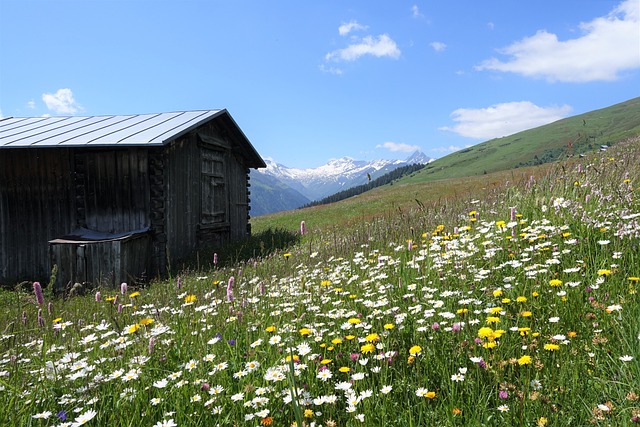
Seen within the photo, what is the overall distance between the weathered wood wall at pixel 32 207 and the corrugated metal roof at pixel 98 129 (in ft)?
2.54

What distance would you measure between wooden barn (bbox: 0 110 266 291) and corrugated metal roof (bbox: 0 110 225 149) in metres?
0.05

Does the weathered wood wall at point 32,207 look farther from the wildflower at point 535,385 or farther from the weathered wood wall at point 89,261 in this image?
the wildflower at point 535,385

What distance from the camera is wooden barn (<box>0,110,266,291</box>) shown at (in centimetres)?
1391

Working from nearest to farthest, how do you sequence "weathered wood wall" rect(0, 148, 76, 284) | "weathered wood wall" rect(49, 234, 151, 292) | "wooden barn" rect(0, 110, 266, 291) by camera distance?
"weathered wood wall" rect(49, 234, 151, 292)
"wooden barn" rect(0, 110, 266, 291)
"weathered wood wall" rect(0, 148, 76, 284)

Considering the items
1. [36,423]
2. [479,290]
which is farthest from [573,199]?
[36,423]

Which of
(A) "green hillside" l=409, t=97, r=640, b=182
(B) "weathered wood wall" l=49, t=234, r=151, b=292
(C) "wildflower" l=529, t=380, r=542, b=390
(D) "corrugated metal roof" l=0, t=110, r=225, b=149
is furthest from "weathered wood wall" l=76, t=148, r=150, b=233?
(A) "green hillside" l=409, t=97, r=640, b=182

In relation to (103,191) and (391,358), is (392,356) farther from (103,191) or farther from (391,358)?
(103,191)

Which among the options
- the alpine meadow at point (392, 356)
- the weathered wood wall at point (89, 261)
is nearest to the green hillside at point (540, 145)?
the weathered wood wall at point (89, 261)

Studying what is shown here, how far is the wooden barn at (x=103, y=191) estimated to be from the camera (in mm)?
13906

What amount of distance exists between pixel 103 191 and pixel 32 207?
298 centimetres

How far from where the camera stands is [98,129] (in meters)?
15.6

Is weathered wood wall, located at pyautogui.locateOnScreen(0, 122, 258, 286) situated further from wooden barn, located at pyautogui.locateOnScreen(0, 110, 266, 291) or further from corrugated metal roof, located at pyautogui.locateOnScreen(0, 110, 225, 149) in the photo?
corrugated metal roof, located at pyautogui.locateOnScreen(0, 110, 225, 149)

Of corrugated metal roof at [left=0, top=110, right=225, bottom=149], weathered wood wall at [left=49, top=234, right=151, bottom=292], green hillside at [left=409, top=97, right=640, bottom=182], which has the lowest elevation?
weathered wood wall at [left=49, top=234, right=151, bottom=292]

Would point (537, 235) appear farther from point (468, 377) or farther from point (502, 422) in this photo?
point (502, 422)
